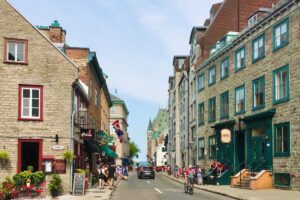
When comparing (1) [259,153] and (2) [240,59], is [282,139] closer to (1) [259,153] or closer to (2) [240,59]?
(1) [259,153]

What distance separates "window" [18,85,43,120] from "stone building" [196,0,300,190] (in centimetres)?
1367

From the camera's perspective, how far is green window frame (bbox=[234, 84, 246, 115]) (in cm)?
3641

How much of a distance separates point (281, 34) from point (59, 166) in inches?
591

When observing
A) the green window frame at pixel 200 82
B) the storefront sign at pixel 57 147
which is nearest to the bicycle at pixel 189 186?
the storefront sign at pixel 57 147

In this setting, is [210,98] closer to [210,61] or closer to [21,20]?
[210,61]

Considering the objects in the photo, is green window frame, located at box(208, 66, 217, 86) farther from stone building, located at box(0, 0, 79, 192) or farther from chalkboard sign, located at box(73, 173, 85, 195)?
chalkboard sign, located at box(73, 173, 85, 195)

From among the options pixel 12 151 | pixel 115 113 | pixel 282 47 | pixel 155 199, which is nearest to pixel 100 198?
pixel 155 199

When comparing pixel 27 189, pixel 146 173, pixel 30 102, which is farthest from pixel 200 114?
pixel 27 189

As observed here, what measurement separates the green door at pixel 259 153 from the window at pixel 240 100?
9.94 ft

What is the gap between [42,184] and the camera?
26.0 m

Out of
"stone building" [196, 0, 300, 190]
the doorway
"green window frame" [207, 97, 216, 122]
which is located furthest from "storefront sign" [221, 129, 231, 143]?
the doorway

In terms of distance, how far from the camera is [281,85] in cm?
3022

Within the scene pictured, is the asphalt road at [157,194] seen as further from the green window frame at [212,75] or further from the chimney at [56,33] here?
the green window frame at [212,75]

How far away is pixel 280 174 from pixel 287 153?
1.64 meters
